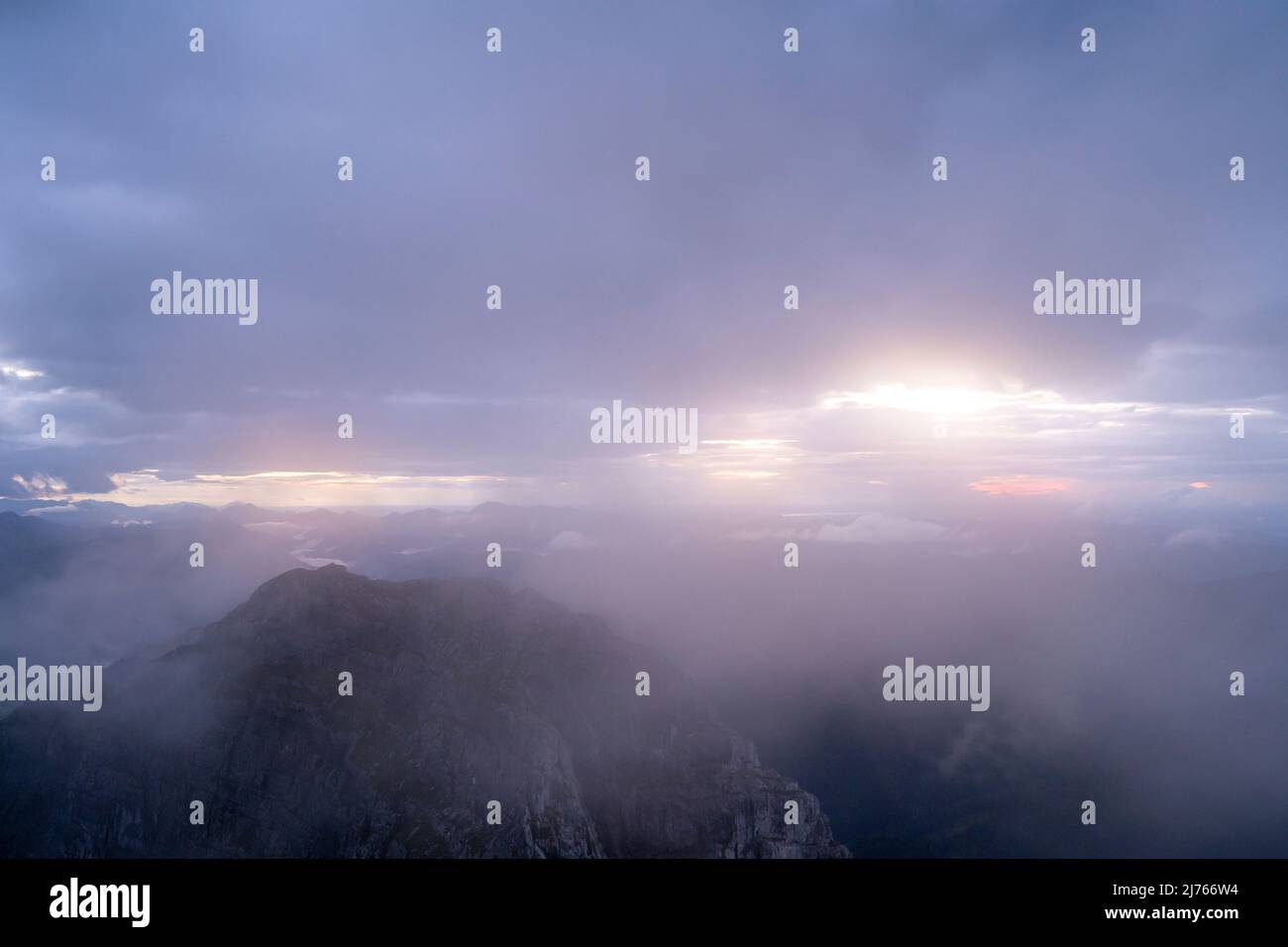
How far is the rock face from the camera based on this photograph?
57.2m

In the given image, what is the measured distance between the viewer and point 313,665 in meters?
64.6

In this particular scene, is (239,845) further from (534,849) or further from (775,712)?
(775,712)

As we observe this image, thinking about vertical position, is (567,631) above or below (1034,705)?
above

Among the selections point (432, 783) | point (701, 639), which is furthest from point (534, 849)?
point (701, 639)

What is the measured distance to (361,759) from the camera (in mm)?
58250

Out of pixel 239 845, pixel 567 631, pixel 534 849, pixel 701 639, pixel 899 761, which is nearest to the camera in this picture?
pixel 534 849

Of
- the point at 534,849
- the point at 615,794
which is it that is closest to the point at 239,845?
the point at 534,849

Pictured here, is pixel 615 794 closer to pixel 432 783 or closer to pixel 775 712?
pixel 432 783

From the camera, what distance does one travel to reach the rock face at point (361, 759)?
57.2m

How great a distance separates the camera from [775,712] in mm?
181875

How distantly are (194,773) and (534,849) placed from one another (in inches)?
1394

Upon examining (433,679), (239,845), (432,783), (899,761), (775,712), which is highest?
(433,679)

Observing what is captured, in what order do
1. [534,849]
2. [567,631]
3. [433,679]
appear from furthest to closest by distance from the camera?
1. [567,631]
2. [433,679]
3. [534,849]
